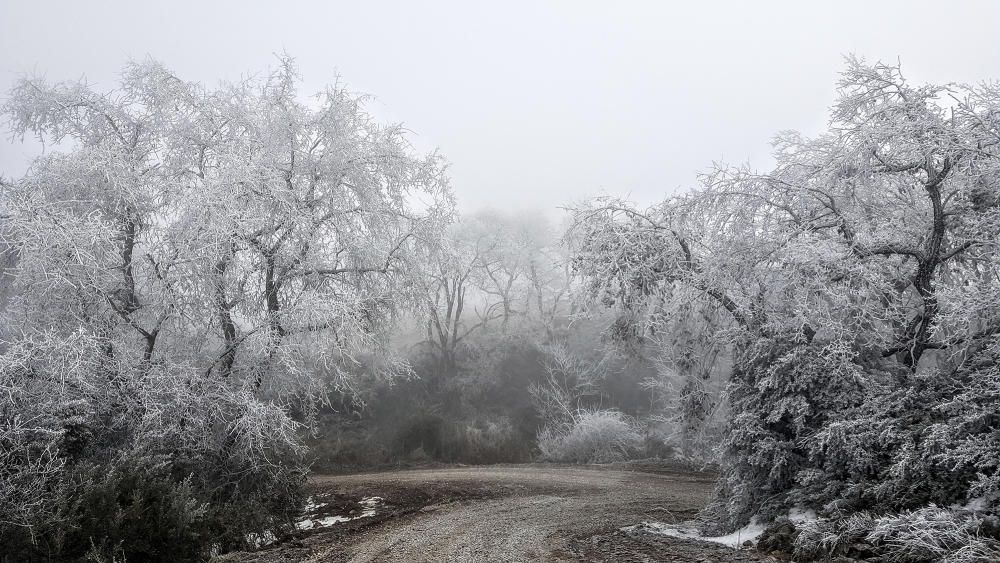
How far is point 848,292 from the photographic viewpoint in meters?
8.48

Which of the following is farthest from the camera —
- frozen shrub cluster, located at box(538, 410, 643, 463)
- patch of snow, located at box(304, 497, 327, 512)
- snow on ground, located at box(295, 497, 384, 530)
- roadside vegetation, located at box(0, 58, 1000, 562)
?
frozen shrub cluster, located at box(538, 410, 643, 463)

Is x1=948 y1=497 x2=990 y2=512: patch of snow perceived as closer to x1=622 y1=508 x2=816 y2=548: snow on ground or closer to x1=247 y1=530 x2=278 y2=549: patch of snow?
x1=622 y1=508 x2=816 y2=548: snow on ground

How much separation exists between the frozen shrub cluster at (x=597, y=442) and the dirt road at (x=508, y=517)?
3.54 meters

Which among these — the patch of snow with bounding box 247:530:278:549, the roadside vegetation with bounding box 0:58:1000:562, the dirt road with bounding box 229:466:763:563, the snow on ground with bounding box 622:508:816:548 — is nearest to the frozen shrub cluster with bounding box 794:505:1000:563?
the roadside vegetation with bounding box 0:58:1000:562

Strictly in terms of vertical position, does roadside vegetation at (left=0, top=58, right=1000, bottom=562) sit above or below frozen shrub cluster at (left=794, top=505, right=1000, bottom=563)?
above

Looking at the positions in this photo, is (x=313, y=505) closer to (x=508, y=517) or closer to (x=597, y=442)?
(x=508, y=517)

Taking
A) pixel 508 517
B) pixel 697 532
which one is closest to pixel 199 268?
pixel 508 517

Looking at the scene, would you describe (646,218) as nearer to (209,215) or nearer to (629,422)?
(209,215)

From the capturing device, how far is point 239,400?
8.71 metres

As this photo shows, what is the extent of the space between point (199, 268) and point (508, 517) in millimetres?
6504

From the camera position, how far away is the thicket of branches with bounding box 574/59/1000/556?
680cm

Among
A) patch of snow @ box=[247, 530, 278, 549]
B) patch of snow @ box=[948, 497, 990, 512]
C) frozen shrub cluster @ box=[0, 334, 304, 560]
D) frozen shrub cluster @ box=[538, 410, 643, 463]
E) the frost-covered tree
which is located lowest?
frozen shrub cluster @ box=[538, 410, 643, 463]

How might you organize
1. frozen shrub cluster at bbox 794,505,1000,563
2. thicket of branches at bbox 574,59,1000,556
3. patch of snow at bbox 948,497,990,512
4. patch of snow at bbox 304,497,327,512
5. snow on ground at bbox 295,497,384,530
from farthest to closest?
patch of snow at bbox 304,497,327,512, snow on ground at bbox 295,497,384,530, thicket of branches at bbox 574,59,1000,556, patch of snow at bbox 948,497,990,512, frozen shrub cluster at bbox 794,505,1000,563

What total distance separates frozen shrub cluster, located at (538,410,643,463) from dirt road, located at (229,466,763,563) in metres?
3.54
